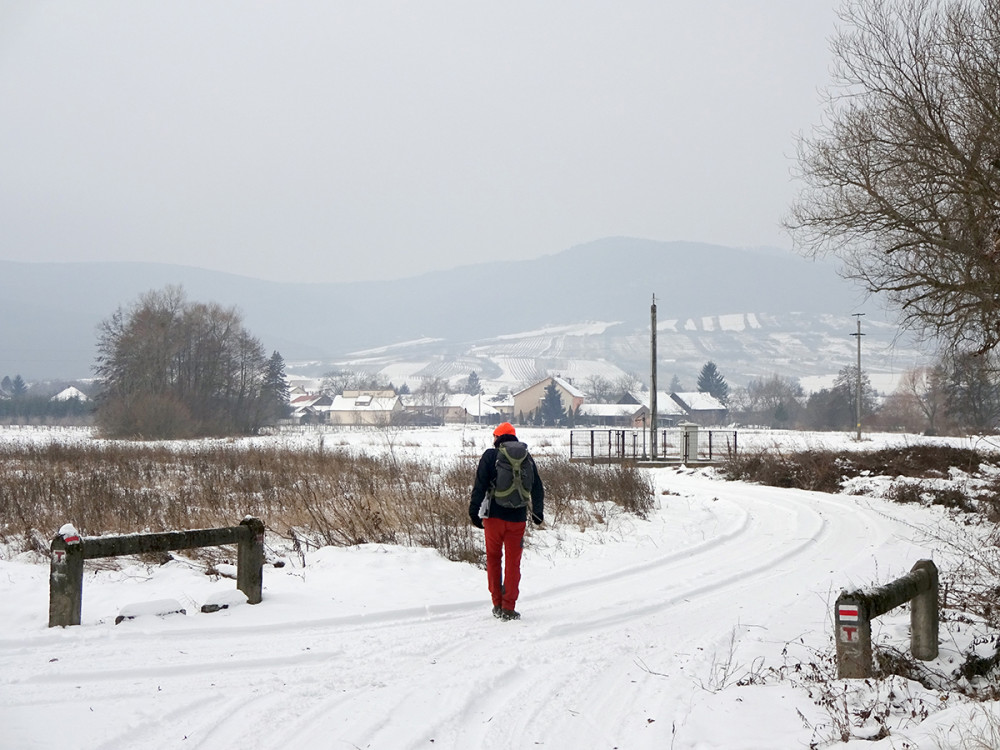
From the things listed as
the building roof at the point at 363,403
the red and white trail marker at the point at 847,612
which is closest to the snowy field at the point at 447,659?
the red and white trail marker at the point at 847,612

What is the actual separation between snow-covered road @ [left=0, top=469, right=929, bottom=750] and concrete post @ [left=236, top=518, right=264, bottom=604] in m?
0.16

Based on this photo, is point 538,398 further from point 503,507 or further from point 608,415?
point 503,507

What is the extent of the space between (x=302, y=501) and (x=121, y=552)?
781 cm

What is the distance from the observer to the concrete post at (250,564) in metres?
9.10

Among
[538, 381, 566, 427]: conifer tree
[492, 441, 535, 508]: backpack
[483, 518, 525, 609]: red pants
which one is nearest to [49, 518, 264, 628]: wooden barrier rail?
[483, 518, 525, 609]: red pants

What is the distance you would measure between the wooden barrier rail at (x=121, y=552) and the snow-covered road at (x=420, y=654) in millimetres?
232

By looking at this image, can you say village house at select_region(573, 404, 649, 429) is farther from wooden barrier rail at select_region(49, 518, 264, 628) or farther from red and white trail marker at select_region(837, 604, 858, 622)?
red and white trail marker at select_region(837, 604, 858, 622)

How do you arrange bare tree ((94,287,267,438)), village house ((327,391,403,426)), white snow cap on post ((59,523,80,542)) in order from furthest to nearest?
village house ((327,391,403,426))
bare tree ((94,287,267,438))
white snow cap on post ((59,523,80,542))

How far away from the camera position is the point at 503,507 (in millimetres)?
9188

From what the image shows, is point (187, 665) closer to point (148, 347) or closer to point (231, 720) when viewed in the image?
point (231, 720)

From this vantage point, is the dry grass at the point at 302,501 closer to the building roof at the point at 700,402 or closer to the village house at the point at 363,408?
the village house at the point at 363,408

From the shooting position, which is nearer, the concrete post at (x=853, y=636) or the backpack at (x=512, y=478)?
the concrete post at (x=853, y=636)

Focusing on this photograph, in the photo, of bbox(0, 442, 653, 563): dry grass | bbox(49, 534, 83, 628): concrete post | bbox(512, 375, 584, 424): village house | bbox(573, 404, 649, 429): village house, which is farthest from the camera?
Result: bbox(512, 375, 584, 424): village house

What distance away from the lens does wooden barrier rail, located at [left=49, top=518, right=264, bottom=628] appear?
25.8 feet
